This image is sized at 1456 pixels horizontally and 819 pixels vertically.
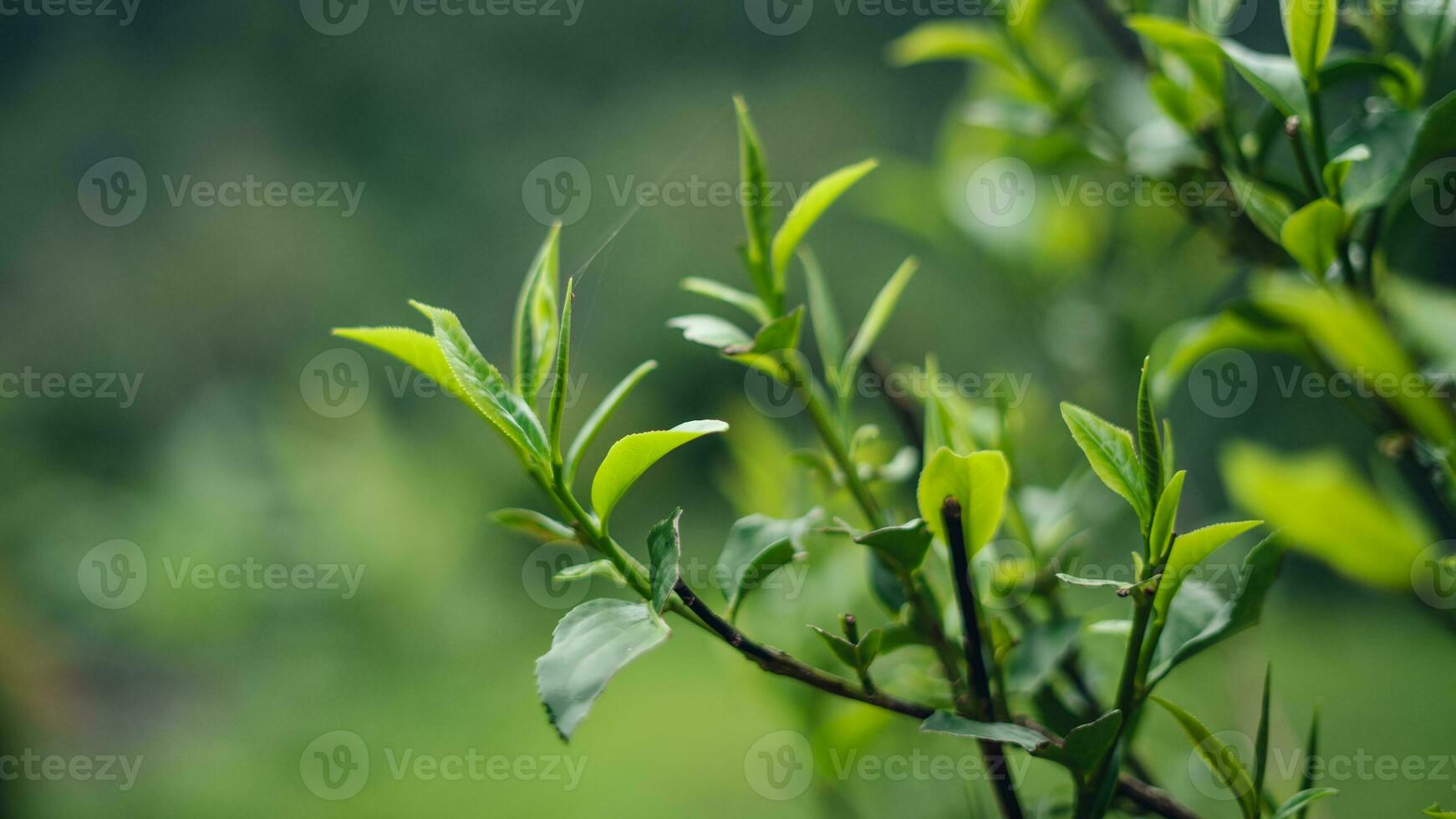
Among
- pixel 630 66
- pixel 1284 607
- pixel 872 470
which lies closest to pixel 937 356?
pixel 1284 607

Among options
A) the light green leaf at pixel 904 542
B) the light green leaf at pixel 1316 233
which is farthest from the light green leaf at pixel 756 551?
the light green leaf at pixel 1316 233

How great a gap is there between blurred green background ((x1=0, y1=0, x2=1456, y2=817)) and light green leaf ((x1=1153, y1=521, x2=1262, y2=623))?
99 mm

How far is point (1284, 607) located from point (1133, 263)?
22.8 inches

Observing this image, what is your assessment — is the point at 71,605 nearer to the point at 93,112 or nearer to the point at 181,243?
the point at 181,243

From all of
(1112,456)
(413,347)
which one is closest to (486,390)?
(413,347)

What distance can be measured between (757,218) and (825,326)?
39 mm

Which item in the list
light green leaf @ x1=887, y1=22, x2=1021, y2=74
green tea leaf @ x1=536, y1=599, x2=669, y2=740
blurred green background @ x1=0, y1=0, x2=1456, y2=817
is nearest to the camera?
green tea leaf @ x1=536, y1=599, x2=669, y2=740

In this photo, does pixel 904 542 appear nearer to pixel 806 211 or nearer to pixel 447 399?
→ pixel 806 211

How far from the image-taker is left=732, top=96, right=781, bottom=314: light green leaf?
0.23 metres

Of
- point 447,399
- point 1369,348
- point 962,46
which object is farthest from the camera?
point 447,399

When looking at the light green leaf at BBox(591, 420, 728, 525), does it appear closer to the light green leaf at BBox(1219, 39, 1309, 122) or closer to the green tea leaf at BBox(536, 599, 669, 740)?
the green tea leaf at BBox(536, 599, 669, 740)

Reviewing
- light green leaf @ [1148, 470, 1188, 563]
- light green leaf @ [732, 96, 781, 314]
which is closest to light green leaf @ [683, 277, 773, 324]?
light green leaf @ [732, 96, 781, 314]

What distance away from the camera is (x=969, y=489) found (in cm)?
19

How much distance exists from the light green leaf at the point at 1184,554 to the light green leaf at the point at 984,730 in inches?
1.5
